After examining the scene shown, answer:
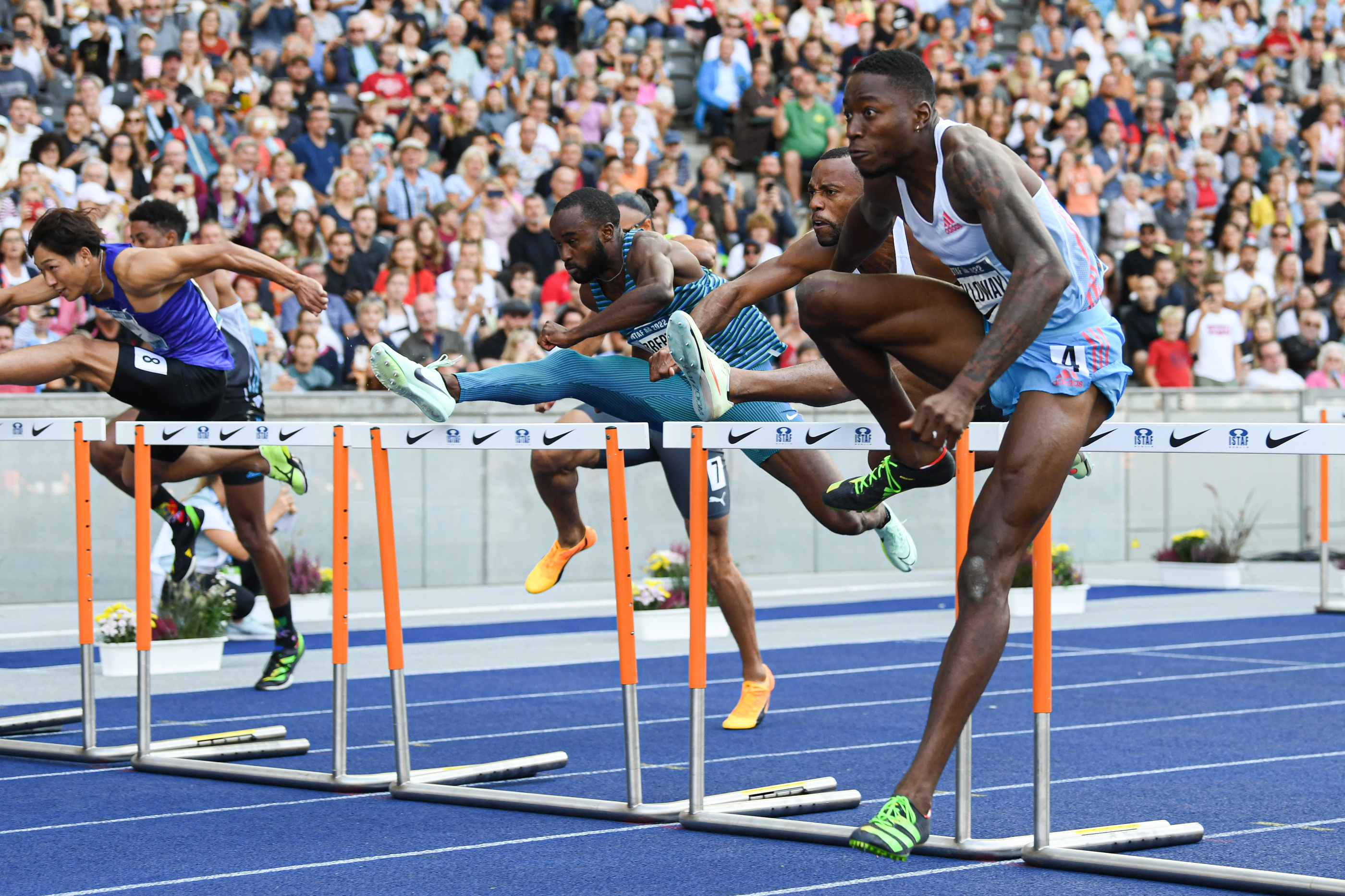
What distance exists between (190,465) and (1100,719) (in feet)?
14.5

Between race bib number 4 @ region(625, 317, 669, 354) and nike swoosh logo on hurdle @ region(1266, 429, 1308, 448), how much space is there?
2.86 meters

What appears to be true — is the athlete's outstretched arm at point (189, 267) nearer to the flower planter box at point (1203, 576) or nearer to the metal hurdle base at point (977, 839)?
the metal hurdle base at point (977, 839)

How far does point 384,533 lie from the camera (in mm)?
5961

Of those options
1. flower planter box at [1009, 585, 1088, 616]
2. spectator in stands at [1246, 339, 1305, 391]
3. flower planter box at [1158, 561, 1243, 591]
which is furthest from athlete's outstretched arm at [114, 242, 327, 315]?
spectator in stands at [1246, 339, 1305, 391]

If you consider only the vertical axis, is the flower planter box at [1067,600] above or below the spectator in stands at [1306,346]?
below

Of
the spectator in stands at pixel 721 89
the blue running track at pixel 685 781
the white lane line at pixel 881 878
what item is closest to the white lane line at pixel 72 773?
the blue running track at pixel 685 781

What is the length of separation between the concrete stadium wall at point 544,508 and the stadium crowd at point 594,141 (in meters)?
0.55

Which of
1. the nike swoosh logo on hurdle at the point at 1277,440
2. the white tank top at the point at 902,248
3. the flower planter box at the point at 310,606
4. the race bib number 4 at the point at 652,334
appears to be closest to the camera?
the nike swoosh logo on hurdle at the point at 1277,440

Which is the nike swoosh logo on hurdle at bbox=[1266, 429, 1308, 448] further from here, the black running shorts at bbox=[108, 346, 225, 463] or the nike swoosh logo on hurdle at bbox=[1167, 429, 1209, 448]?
the black running shorts at bbox=[108, 346, 225, 463]

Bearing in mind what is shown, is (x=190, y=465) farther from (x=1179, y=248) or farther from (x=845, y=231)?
(x=1179, y=248)

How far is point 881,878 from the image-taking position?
4.83 meters

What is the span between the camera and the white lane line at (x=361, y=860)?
469 cm

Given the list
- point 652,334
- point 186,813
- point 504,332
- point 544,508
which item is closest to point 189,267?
point 652,334

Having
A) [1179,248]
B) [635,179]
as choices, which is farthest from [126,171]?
[1179,248]
